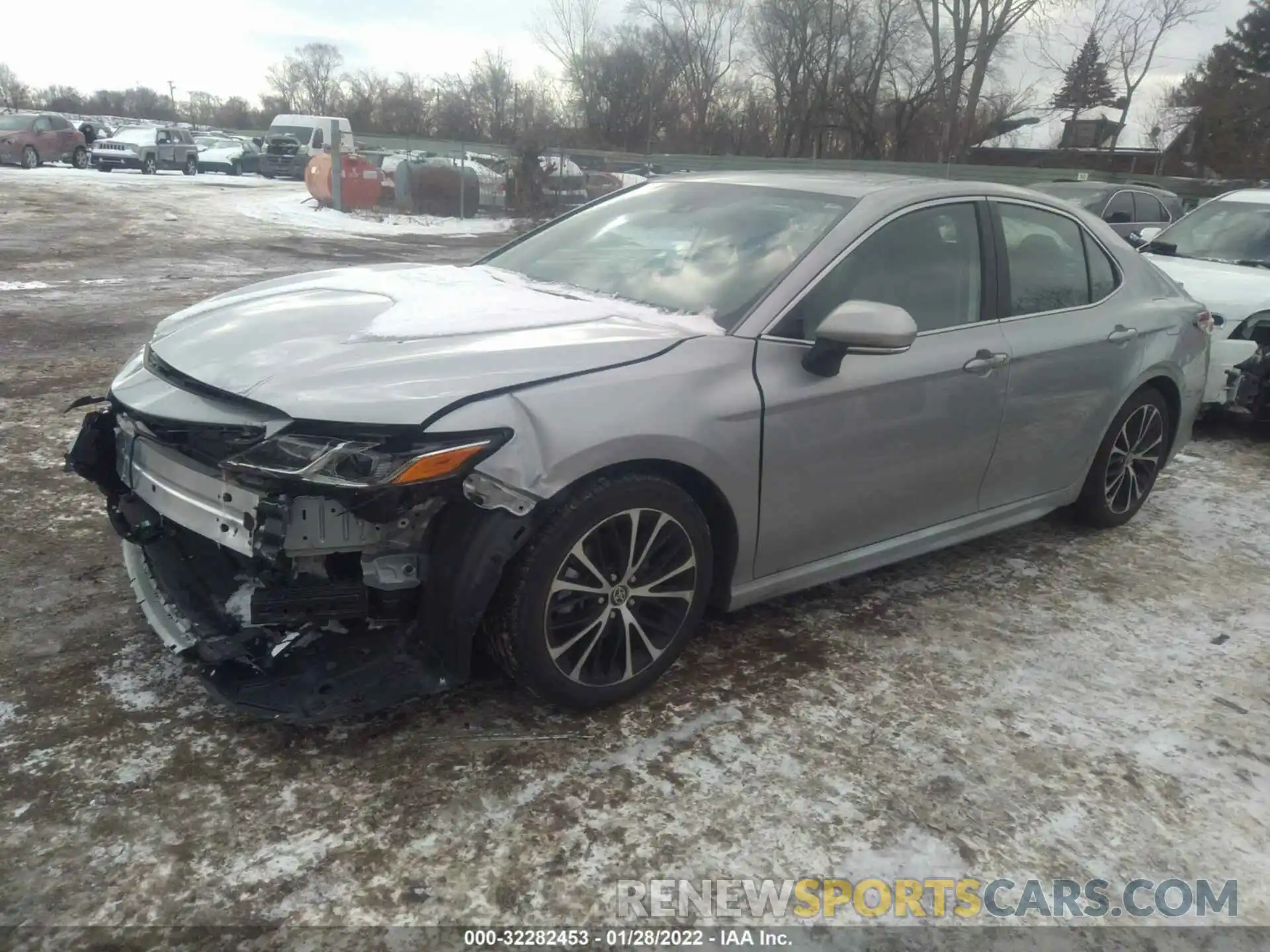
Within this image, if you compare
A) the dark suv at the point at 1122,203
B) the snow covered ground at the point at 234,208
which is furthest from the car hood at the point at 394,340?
the snow covered ground at the point at 234,208

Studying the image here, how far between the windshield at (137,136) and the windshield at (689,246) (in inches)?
1344

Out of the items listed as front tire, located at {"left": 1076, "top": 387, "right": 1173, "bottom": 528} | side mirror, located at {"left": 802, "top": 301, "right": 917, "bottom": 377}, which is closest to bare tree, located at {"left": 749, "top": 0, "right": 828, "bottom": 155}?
front tire, located at {"left": 1076, "top": 387, "right": 1173, "bottom": 528}

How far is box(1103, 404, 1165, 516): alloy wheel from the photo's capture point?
4477 millimetres

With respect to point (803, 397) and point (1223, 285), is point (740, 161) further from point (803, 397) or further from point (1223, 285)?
point (803, 397)

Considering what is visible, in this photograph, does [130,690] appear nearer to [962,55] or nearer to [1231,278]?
[1231,278]

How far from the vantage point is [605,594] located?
9.06 feet

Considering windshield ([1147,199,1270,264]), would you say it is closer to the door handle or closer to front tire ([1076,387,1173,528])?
front tire ([1076,387,1173,528])

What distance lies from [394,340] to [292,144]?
35977mm

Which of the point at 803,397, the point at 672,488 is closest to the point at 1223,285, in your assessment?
the point at 803,397

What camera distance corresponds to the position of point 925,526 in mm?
3652

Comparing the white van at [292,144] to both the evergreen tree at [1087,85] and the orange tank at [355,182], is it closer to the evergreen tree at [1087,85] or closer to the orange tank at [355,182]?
the orange tank at [355,182]

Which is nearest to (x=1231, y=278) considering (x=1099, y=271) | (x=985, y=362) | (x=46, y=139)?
(x=1099, y=271)

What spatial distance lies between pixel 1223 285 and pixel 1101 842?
5376 millimetres

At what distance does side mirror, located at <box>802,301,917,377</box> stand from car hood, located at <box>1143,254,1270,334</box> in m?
4.17
